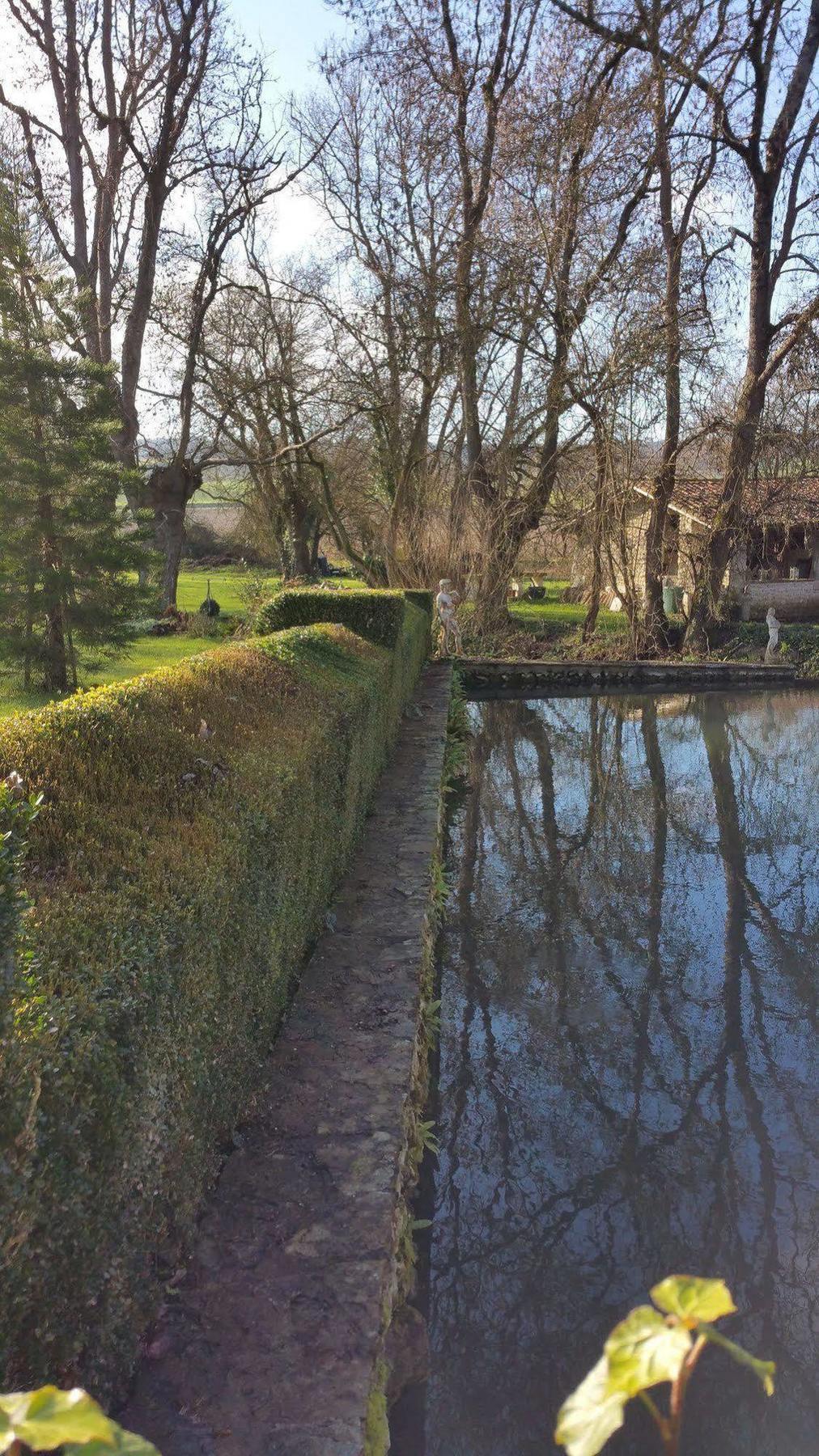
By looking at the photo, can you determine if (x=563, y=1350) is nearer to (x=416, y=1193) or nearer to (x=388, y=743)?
(x=416, y=1193)

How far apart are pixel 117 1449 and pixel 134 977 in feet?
4.75

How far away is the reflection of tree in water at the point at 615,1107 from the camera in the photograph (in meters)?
2.60

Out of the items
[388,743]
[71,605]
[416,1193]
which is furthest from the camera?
[71,605]

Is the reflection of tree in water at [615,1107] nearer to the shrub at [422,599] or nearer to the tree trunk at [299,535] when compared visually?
the shrub at [422,599]

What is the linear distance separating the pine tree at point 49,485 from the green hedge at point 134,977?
20.3ft

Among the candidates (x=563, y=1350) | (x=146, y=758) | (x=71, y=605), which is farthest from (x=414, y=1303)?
(x=71, y=605)

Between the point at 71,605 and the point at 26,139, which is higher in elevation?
the point at 26,139

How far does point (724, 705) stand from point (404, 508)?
8.37 metres

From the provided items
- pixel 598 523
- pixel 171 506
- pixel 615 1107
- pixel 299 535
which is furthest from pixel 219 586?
pixel 615 1107

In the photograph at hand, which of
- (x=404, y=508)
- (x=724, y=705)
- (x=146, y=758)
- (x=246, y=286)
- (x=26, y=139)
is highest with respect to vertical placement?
(x=26, y=139)

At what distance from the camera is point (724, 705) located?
14.7m

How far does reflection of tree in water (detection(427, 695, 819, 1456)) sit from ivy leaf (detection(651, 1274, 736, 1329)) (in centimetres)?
197

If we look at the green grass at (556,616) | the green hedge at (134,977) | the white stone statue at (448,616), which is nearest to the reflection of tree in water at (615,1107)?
the green hedge at (134,977)

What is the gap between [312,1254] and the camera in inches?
94.8
